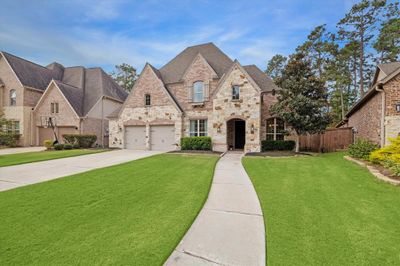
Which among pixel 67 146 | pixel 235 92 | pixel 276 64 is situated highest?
pixel 276 64

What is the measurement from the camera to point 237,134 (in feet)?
53.6

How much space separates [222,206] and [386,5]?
30.2 m

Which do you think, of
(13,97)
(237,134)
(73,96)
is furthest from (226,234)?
(13,97)

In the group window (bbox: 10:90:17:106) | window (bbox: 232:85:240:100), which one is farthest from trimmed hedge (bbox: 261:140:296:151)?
A: window (bbox: 10:90:17:106)

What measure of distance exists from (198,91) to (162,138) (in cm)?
542

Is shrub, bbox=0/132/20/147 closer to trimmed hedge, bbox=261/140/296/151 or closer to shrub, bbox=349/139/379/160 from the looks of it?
trimmed hedge, bbox=261/140/296/151

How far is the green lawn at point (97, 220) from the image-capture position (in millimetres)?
2475

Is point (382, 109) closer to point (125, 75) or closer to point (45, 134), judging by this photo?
point (45, 134)

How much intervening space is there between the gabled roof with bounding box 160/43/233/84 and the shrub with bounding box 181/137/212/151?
6.06 m

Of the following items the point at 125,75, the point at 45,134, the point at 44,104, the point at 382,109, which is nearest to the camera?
the point at 382,109

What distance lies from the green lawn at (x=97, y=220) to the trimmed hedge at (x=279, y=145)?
894cm

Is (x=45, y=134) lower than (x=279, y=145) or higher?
higher

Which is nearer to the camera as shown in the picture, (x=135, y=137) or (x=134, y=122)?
(x=134, y=122)

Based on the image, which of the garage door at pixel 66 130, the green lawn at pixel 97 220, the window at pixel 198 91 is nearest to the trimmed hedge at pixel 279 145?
the window at pixel 198 91
